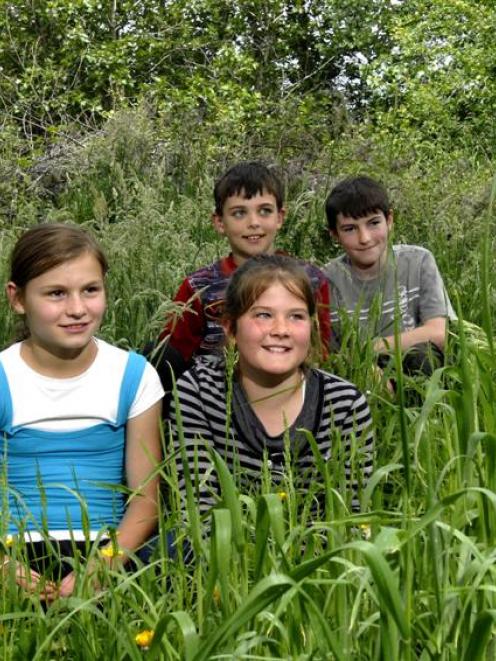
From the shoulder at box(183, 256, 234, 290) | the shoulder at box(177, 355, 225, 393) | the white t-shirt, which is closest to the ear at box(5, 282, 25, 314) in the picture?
the white t-shirt

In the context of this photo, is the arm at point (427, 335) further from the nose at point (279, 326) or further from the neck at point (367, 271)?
the nose at point (279, 326)

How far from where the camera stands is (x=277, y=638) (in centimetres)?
173

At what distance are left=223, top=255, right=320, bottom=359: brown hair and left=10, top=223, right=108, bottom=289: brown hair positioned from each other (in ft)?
1.10

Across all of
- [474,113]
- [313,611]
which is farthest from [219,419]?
[474,113]

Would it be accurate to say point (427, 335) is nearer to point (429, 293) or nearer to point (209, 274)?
point (429, 293)

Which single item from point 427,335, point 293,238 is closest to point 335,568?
point 427,335

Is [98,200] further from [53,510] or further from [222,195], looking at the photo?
[53,510]

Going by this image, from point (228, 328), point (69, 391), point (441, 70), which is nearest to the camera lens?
point (69, 391)

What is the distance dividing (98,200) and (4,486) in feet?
7.51

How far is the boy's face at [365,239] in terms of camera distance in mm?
4117

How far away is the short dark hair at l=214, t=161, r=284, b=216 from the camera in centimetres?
414

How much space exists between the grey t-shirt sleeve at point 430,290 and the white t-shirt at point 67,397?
148 centimetres

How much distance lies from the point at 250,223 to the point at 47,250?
4.14 ft

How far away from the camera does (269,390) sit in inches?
113
